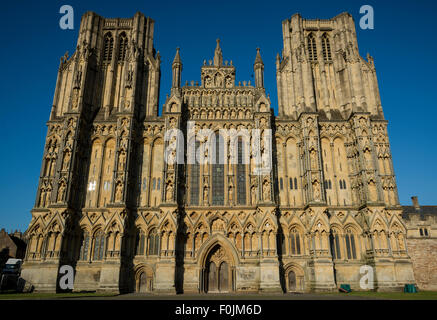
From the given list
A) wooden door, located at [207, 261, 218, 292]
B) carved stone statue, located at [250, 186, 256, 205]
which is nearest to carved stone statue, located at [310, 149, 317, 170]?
carved stone statue, located at [250, 186, 256, 205]

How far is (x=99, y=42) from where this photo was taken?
3988cm

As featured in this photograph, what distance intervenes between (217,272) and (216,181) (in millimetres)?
9358

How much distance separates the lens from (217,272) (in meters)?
30.9

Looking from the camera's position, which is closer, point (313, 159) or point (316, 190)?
point (316, 190)

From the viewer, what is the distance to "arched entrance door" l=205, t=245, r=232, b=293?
1203 inches

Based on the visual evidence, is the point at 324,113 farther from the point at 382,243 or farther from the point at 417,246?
the point at 417,246

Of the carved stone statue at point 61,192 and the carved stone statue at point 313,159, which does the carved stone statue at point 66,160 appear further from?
the carved stone statue at point 313,159

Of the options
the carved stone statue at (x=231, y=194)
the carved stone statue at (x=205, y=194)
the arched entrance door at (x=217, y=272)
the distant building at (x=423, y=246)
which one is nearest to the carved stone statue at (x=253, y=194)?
the carved stone statue at (x=231, y=194)

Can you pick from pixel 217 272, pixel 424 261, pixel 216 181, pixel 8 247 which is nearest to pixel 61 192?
pixel 216 181

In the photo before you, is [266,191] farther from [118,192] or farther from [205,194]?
[118,192]

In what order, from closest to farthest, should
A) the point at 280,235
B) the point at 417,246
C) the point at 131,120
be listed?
the point at 280,235 < the point at 131,120 < the point at 417,246

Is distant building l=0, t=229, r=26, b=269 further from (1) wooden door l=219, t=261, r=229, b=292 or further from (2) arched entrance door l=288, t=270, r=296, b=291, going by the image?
(2) arched entrance door l=288, t=270, r=296, b=291

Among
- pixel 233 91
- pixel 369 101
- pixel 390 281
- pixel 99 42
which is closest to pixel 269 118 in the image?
pixel 233 91

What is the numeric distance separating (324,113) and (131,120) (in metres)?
22.4
